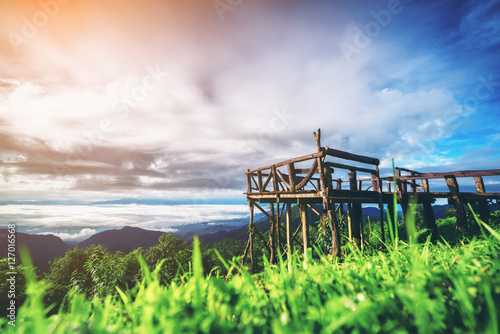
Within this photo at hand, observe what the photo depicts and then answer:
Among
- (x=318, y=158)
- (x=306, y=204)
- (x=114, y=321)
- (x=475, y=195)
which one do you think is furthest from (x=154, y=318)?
(x=475, y=195)

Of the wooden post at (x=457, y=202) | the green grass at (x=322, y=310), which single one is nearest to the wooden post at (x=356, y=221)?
the wooden post at (x=457, y=202)

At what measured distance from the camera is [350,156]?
8.38m

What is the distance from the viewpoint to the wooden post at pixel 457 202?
33.0 ft

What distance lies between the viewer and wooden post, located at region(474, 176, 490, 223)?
9.58 metres

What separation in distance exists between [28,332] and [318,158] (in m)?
7.43

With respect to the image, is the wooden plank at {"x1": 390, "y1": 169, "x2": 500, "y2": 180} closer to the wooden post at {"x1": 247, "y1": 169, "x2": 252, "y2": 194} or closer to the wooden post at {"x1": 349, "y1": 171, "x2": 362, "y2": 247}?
the wooden post at {"x1": 349, "y1": 171, "x2": 362, "y2": 247}

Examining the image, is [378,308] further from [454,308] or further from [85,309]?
[85,309]

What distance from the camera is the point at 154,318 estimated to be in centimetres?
105

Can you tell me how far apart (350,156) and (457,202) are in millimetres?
6401

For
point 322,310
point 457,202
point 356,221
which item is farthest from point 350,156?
point 322,310

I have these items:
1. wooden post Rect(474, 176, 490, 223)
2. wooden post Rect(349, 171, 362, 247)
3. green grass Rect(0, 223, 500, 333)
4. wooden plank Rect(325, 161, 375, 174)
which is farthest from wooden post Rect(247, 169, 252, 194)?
green grass Rect(0, 223, 500, 333)

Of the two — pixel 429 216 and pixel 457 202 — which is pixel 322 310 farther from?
pixel 429 216

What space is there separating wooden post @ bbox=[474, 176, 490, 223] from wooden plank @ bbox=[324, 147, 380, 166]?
491 centimetres

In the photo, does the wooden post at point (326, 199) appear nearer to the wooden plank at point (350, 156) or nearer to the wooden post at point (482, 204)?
the wooden plank at point (350, 156)
